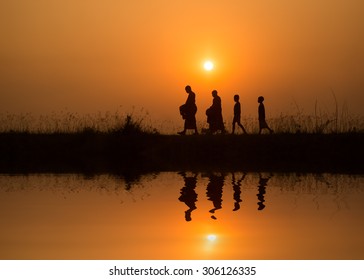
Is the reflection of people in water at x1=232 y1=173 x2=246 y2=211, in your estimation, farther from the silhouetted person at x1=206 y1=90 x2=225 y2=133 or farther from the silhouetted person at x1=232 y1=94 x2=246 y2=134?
the silhouetted person at x1=232 y1=94 x2=246 y2=134

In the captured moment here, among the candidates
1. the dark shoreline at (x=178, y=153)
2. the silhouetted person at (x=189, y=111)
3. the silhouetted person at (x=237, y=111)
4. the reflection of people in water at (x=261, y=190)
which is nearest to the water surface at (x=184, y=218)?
the reflection of people in water at (x=261, y=190)

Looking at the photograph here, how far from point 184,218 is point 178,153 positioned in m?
13.1

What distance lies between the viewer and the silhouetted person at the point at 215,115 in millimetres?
25078

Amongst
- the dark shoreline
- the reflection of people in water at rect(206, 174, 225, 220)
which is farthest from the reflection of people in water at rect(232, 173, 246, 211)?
the dark shoreline

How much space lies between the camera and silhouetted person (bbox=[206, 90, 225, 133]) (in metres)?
25.1

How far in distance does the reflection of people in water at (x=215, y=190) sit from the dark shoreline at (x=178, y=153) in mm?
2772

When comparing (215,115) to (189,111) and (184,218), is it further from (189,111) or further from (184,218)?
(184,218)

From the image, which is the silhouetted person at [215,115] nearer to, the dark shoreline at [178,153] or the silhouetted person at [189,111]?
the silhouetted person at [189,111]

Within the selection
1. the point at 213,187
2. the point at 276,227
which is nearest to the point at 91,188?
the point at 213,187

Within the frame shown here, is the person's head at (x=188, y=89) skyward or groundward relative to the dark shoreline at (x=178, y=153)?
skyward
